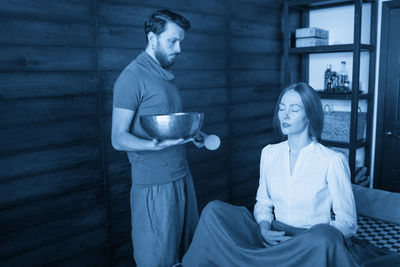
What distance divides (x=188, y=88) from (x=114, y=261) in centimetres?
118

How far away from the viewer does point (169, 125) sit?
52.9 inches

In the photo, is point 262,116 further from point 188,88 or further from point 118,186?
point 118,186

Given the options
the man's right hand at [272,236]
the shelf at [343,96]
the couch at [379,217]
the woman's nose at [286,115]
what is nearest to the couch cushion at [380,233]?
the couch at [379,217]

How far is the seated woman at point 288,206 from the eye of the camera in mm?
1230

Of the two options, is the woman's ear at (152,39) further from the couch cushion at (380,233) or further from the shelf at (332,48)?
the shelf at (332,48)

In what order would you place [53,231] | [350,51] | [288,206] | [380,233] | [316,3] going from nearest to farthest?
[288,206] < [380,233] < [53,231] < [350,51] < [316,3]

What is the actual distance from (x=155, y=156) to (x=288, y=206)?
22.2 inches

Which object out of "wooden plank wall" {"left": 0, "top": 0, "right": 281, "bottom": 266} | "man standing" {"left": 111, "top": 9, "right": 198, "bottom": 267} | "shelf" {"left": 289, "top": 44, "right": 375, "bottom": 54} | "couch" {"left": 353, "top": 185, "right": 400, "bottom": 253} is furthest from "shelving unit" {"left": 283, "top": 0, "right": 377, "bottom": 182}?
"man standing" {"left": 111, "top": 9, "right": 198, "bottom": 267}

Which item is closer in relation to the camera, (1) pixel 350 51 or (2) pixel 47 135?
(2) pixel 47 135

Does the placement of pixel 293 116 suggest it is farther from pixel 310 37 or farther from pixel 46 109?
pixel 310 37

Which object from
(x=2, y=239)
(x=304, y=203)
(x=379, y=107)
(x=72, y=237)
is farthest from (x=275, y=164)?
(x=379, y=107)

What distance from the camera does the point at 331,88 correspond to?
10.1 feet

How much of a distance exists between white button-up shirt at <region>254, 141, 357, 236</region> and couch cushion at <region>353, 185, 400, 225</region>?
24.7 inches

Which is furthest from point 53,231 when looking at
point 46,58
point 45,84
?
point 46,58
